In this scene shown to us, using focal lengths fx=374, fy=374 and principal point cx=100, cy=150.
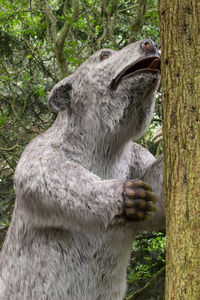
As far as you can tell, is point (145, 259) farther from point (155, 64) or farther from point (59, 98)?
point (155, 64)

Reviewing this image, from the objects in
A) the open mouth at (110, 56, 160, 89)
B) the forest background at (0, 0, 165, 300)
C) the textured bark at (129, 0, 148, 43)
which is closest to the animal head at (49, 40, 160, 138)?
the open mouth at (110, 56, 160, 89)

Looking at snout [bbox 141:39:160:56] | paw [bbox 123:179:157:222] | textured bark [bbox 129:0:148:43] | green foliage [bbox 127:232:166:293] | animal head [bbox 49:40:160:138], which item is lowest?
green foliage [bbox 127:232:166:293]

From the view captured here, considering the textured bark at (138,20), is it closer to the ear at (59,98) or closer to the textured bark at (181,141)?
the ear at (59,98)

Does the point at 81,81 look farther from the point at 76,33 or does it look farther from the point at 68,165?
the point at 76,33

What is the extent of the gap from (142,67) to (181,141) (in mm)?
1218

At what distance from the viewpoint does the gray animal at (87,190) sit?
2.21 meters

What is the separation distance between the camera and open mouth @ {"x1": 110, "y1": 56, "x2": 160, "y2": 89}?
2490mm

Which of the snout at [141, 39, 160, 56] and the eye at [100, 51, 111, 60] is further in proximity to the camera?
the eye at [100, 51, 111, 60]

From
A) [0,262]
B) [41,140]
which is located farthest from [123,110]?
[0,262]

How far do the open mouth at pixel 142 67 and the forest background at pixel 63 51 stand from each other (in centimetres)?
209

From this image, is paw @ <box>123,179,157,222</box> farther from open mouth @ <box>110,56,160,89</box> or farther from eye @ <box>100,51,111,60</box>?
eye @ <box>100,51,111,60</box>

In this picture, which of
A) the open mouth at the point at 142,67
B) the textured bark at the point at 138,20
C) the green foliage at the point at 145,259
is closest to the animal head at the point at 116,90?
the open mouth at the point at 142,67

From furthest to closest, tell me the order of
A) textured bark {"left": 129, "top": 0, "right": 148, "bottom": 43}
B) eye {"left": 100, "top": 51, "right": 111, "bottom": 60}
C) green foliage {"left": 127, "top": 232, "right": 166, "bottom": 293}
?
textured bark {"left": 129, "top": 0, "right": 148, "bottom": 43} → green foliage {"left": 127, "top": 232, "right": 166, "bottom": 293} → eye {"left": 100, "top": 51, "right": 111, "bottom": 60}

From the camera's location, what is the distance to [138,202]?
202cm
